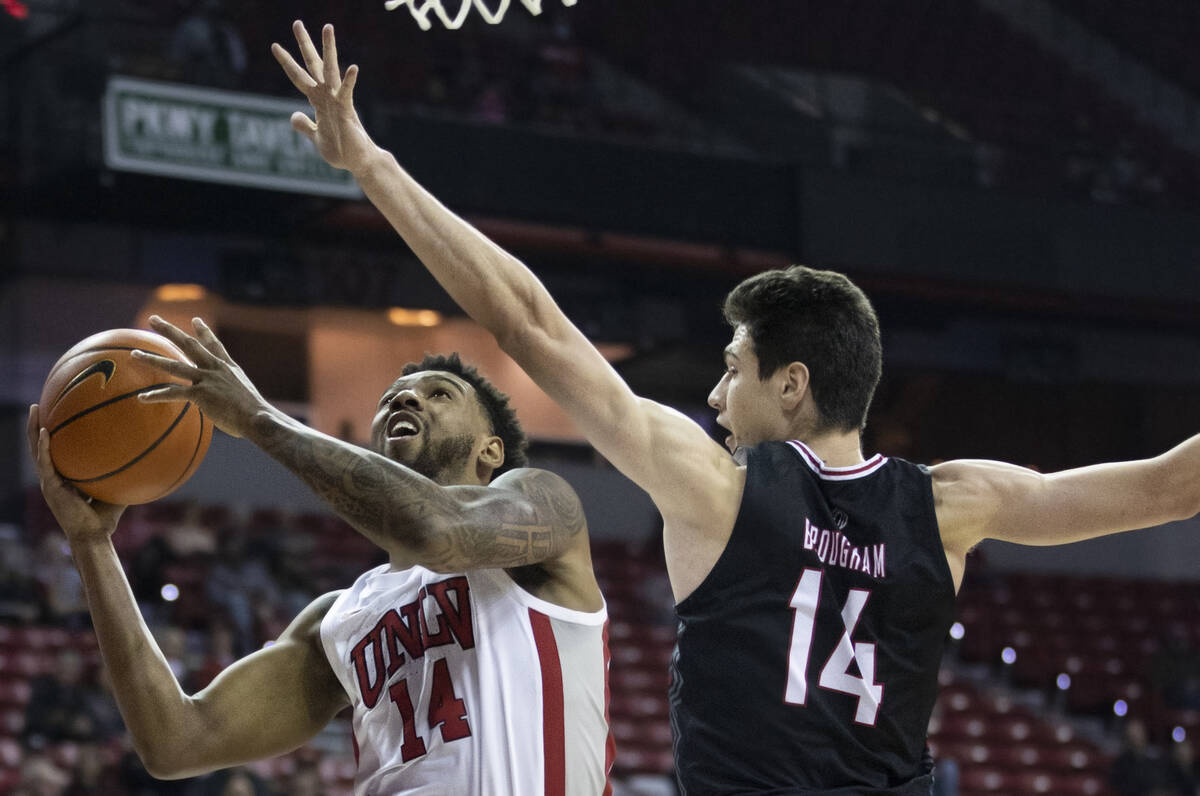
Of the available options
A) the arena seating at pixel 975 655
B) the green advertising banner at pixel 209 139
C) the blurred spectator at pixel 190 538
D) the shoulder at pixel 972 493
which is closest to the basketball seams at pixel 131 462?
the shoulder at pixel 972 493

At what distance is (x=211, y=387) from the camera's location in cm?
283

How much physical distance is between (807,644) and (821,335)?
570 mm

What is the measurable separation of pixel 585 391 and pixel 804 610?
1.83 ft

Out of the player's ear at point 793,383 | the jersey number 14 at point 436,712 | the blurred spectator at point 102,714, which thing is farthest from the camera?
the blurred spectator at point 102,714

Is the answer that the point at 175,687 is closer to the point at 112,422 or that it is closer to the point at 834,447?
the point at 112,422

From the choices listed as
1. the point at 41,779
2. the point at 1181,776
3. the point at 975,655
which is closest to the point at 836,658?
the point at 41,779

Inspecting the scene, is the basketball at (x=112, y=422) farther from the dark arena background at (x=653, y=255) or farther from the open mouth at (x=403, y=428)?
the dark arena background at (x=653, y=255)

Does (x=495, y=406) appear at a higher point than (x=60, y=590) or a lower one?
higher

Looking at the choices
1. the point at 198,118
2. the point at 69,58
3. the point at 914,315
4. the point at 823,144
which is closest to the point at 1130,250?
the point at 914,315

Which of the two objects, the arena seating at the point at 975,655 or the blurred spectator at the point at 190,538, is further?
Answer: the blurred spectator at the point at 190,538

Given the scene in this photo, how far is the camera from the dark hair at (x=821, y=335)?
9.50 feet

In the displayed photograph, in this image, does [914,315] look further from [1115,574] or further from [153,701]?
[153,701]

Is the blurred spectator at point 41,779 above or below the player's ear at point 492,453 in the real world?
below

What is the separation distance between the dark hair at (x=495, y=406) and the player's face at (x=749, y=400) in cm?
77
